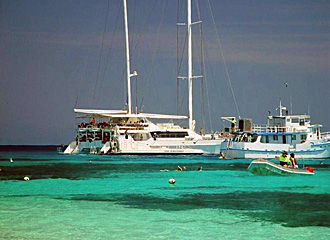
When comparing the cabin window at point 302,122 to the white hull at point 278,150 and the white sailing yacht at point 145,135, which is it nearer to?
the white hull at point 278,150

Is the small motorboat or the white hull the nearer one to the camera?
the small motorboat

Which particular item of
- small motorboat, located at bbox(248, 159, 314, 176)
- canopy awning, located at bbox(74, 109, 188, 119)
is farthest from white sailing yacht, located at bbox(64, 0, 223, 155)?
small motorboat, located at bbox(248, 159, 314, 176)

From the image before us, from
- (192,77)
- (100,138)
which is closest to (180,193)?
(192,77)

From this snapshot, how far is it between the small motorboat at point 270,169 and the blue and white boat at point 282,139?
26.3 meters

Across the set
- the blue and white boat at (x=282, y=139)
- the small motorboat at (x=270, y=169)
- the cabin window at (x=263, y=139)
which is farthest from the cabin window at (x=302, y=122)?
the small motorboat at (x=270, y=169)

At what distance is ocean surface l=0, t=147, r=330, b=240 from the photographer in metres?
20.9

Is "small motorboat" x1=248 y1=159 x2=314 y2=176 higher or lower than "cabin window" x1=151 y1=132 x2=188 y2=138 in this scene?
higher

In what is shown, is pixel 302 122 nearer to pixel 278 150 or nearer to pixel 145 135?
pixel 278 150

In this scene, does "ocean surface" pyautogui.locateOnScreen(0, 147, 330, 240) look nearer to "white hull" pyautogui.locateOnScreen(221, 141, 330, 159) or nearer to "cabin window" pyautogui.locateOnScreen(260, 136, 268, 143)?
"white hull" pyautogui.locateOnScreen(221, 141, 330, 159)

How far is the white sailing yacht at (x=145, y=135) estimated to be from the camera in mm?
84000

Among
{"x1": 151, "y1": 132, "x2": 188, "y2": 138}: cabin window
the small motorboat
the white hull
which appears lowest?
the white hull

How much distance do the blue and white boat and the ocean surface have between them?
29462 mm

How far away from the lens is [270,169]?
4219 cm

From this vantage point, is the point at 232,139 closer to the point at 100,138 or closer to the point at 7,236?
the point at 100,138
